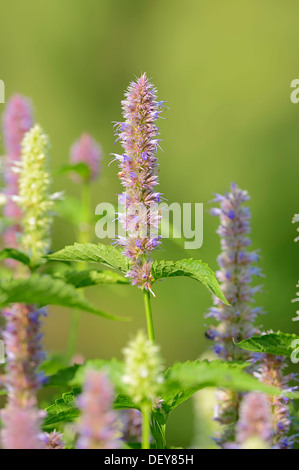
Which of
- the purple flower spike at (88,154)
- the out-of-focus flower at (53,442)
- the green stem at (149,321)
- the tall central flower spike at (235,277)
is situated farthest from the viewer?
the purple flower spike at (88,154)

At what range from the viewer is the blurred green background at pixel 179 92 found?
8.47 metres

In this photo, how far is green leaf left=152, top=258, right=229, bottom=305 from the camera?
1.28m

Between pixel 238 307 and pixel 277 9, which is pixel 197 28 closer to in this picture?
pixel 277 9

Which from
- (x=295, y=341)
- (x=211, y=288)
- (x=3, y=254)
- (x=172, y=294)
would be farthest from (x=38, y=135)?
(x=172, y=294)

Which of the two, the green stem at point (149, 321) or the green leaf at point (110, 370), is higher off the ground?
the green stem at point (149, 321)

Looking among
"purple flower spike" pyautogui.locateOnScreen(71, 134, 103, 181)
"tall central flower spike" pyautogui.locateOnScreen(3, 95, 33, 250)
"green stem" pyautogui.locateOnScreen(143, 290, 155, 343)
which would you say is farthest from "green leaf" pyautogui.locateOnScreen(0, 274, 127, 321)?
"purple flower spike" pyautogui.locateOnScreen(71, 134, 103, 181)

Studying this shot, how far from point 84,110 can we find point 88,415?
9.19 meters

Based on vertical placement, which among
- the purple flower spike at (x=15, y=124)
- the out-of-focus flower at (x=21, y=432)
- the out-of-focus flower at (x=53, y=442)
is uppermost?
the purple flower spike at (x=15, y=124)

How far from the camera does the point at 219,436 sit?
4.89ft

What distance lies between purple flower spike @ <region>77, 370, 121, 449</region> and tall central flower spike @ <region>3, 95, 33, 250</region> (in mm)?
1406

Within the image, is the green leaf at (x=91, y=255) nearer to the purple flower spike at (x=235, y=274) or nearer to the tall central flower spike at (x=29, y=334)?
the tall central flower spike at (x=29, y=334)

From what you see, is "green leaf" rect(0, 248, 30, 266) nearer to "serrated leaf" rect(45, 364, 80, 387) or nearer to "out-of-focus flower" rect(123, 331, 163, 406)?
"serrated leaf" rect(45, 364, 80, 387)

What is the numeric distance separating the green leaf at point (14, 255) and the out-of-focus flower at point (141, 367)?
565mm

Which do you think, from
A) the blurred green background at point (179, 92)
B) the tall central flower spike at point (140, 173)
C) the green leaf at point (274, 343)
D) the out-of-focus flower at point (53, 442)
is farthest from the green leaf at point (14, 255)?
the blurred green background at point (179, 92)
